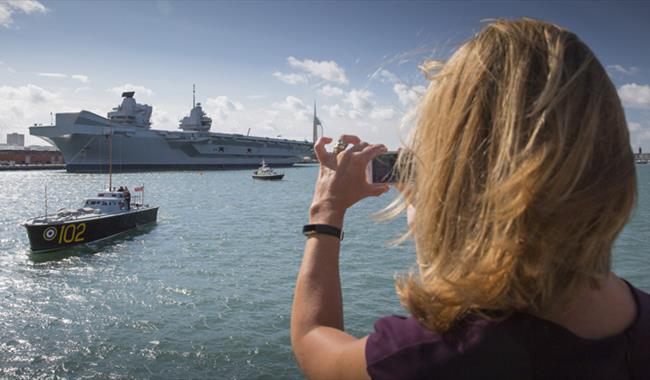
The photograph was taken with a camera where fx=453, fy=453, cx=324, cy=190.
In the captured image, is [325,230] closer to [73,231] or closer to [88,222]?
→ [73,231]

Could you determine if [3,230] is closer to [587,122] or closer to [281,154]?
[587,122]

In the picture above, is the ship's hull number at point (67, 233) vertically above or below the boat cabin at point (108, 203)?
below

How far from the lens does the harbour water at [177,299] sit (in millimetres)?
7652

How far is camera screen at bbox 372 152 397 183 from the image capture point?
147 centimetres

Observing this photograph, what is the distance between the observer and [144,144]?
76875 mm

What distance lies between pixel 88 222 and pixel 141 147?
208 ft

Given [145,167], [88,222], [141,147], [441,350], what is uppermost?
[141,147]

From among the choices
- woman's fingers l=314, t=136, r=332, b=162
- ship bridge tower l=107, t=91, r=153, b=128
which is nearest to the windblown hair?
woman's fingers l=314, t=136, r=332, b=162

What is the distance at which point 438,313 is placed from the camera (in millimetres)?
989

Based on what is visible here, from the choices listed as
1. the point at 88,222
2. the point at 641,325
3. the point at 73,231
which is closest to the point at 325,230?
the point at 641,325

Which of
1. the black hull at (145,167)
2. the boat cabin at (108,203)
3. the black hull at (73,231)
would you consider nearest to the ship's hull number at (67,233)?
the black hull at (73,231)

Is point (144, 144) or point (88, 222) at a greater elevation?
point (144, 144)

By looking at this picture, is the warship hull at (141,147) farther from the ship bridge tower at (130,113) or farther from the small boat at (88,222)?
the small boat at (88,222)

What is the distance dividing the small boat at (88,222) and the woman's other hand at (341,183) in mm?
18171
